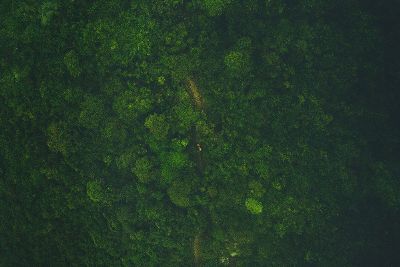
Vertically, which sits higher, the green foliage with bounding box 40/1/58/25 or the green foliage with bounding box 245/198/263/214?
the green foliage with bounding box 40/1/58/25

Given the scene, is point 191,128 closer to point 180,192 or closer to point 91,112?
point 180,192

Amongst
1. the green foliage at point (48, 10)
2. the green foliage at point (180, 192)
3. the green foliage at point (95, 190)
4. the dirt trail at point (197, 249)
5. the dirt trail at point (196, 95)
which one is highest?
the green foliage at point (48, 10)

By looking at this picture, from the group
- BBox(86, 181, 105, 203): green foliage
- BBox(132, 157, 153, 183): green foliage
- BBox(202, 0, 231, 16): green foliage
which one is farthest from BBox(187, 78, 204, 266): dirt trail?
BBox(86, 181, 105, 203): green foliage

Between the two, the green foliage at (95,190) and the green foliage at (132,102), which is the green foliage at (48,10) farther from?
the green foliage at (95,190)

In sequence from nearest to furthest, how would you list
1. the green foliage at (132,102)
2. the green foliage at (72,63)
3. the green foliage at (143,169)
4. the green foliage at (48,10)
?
Answer: the green foliage at (48,10) → the green foliage at (72,63) → the green foliage at (132,102) → the green foliage at (143,169)

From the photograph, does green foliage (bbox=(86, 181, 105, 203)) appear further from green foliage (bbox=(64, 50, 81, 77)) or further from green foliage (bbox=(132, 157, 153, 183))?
green foliage (bbox=(64, 50, 81, 77))

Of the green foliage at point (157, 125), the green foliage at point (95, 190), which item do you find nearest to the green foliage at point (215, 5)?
the green foliage at point (157, 125)

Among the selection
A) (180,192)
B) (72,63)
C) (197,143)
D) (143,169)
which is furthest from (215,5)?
(180,192)

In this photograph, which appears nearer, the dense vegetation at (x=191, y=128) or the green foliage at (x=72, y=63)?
the green foliage at (x=72, y=63)

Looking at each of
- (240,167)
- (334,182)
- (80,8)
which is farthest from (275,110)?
(80,8)

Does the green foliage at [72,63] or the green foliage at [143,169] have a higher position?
the green foliage at [72,63]
